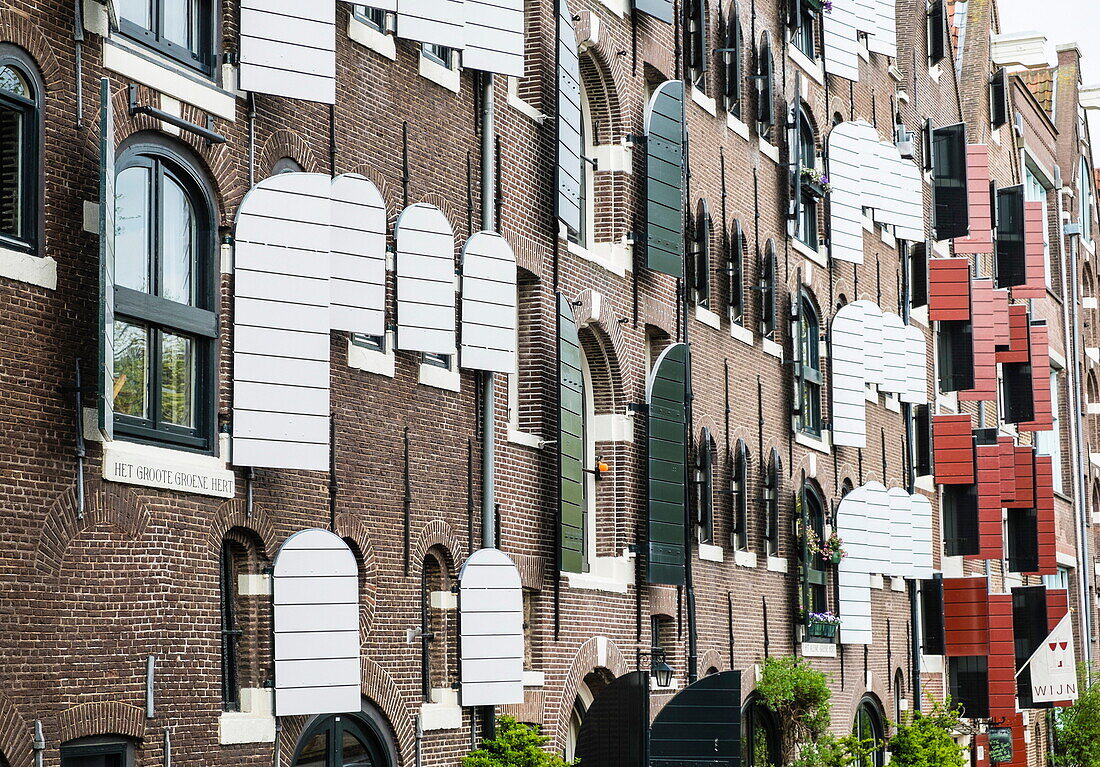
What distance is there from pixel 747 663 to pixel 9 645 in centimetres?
1437

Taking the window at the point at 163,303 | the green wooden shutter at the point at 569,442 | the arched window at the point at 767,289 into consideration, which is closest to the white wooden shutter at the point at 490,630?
the green wooden shutter at the point at 569,442

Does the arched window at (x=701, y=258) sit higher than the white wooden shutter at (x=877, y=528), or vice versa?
the arched window at (x=701, y=258)

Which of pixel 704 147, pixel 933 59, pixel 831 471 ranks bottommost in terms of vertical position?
pixel 831 471

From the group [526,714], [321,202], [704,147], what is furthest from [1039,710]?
[321,202]

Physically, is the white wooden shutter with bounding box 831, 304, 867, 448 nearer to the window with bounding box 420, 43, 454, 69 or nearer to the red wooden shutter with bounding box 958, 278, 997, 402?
the red wooden shutter with bounding box 958, 278, 997, 402

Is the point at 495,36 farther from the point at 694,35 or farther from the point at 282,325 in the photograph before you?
the point at 694,35

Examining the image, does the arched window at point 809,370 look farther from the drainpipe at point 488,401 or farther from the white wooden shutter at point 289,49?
the white wooden shutter at point 289,49

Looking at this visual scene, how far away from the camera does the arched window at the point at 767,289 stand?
79.5 feet

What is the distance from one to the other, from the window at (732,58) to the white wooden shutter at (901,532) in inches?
321

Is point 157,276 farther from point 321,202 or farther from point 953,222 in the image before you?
point 953,222

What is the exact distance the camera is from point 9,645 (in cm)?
1028

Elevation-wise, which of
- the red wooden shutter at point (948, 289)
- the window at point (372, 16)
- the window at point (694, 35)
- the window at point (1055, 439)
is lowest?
the window at point (1055, 439)

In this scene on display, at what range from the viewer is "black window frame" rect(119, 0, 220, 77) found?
11.9 meters

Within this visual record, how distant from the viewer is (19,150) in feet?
35.3
